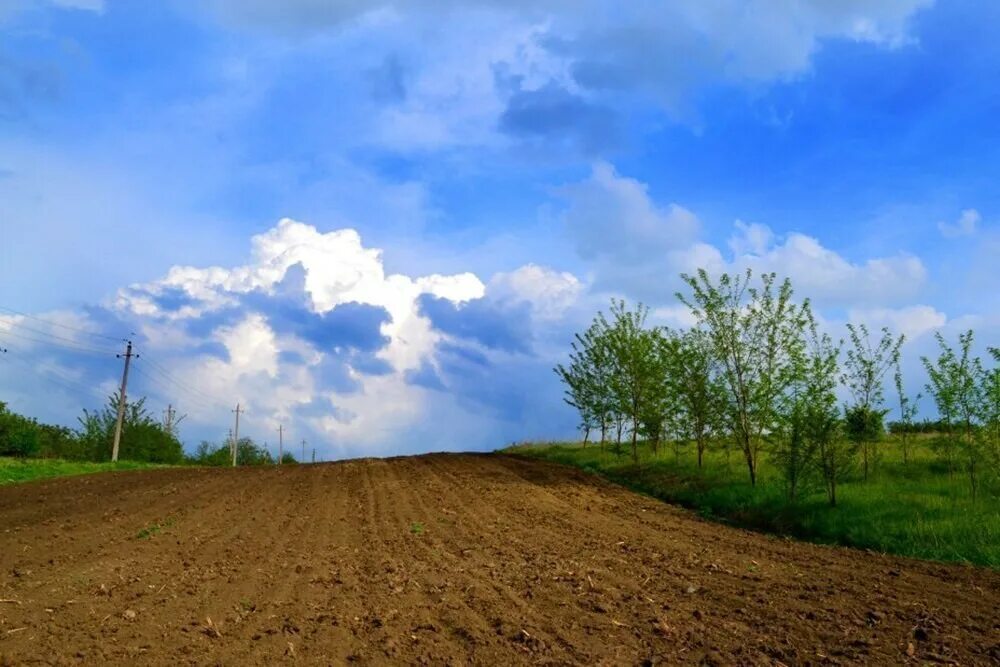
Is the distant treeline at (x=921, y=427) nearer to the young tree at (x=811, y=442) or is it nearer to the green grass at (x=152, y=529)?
the young tree at (x=811, y=442)

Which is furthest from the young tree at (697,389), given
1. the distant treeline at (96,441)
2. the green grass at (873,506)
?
the distant treeline at (96,441)

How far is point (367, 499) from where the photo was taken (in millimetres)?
20547

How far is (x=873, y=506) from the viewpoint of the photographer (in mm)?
16641

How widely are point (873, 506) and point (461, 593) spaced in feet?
38.3

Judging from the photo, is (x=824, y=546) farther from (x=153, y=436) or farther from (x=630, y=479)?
(x=153, y=436)

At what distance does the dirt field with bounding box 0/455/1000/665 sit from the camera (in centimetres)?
703

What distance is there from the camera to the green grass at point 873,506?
14.1 meters

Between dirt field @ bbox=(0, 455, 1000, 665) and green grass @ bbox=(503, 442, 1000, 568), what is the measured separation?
155 cm

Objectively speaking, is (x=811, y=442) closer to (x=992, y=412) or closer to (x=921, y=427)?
(x=992, y=412)

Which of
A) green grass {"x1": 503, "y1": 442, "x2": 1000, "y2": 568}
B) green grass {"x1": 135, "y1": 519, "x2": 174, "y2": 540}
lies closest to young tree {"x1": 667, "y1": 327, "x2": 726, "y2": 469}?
green grass {"x1": 503, "y1": 442, "x2": 1000, "y2": 568}

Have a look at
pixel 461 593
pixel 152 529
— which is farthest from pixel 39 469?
pixel 461 593

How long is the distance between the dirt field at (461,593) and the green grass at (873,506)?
1545 mm

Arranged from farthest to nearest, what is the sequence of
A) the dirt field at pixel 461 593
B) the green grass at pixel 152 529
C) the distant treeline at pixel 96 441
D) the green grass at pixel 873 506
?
1. the distant treeline at pixel 96 441
2. the green grass at pixel 152 529
3. the green grass at pixel 873 506
4. the dirt field at pixel 461 593

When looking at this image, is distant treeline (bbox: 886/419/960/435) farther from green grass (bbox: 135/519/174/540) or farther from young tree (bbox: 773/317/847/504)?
green grass (bbox: 135/519/174/540)
